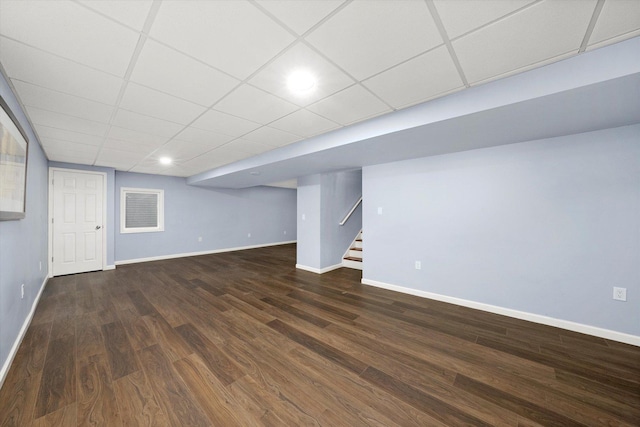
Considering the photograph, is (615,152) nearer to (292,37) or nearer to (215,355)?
(292,37)

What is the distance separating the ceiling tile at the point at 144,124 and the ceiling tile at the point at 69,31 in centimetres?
92

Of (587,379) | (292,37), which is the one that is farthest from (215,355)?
(587,379)

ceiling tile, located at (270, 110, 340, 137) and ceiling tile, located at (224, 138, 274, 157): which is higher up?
ceiling tile, located at (270, 110, 340, 137)

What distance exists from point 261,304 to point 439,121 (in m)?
3.08

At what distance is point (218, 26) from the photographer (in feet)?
4.24

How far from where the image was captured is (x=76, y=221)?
479cm

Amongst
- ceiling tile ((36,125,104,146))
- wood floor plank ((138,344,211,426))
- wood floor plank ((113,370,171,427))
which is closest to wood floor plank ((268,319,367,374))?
Result: wood floor plank ((138,344,211,426))

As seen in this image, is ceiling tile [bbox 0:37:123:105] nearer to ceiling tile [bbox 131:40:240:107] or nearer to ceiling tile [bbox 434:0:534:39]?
ceiling tile [bbox 131:40:240:107]

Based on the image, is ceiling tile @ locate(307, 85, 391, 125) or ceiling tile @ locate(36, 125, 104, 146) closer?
ceiling tile @ locate(307, 85, 391, 125)

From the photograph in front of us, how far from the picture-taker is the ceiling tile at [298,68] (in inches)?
60.8

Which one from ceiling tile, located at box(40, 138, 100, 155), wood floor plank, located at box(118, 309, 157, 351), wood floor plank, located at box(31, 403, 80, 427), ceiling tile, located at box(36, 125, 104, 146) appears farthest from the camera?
ceiling tile, located at box(40, 138, 100, 155)

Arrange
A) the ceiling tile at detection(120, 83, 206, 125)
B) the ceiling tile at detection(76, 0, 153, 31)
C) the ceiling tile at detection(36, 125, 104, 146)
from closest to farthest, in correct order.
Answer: the ceiling tile at detection(76, 0, 153, 31) < the ceiling tile at detection(120, 83, 206, 125) < the ceiling tile at detection(36, 125, 104, 146)

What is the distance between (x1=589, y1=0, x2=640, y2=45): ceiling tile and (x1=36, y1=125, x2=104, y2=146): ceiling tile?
4.82 meters

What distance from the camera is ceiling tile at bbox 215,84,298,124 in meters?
2.01
